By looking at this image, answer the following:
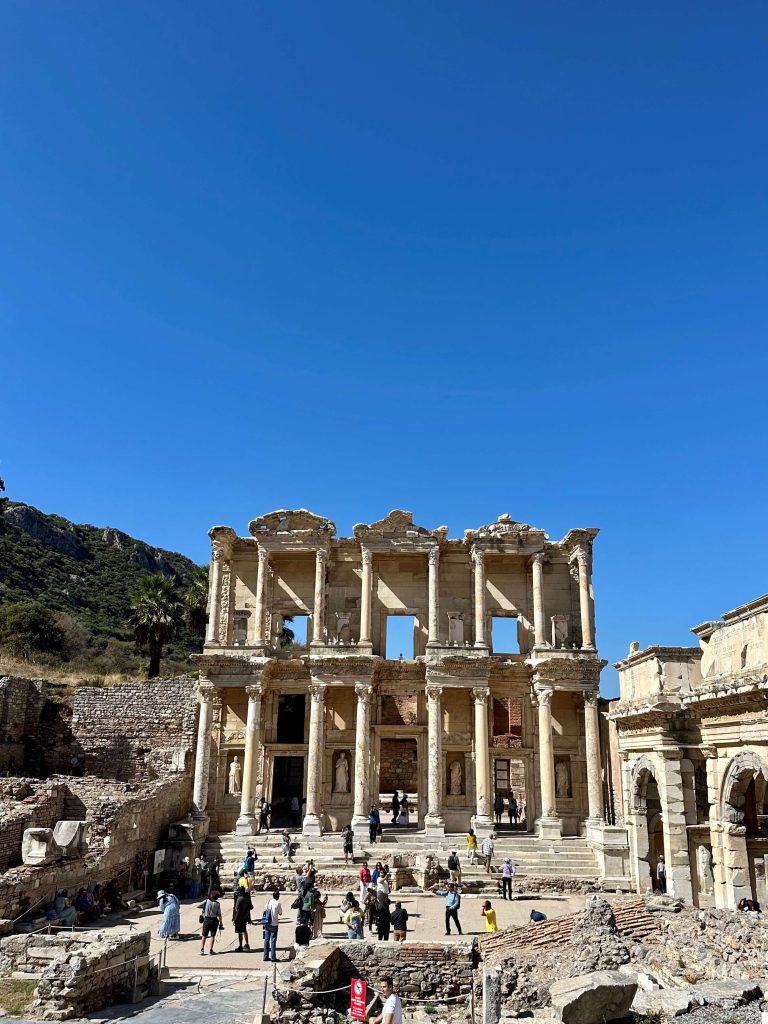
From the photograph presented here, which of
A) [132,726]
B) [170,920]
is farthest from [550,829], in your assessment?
[132,726]

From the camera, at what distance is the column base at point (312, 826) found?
27953 millimetres

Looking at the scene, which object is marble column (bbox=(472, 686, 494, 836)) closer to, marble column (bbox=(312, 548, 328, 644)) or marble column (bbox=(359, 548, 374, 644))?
marble column (bbox=(359, 548, 374, 644))

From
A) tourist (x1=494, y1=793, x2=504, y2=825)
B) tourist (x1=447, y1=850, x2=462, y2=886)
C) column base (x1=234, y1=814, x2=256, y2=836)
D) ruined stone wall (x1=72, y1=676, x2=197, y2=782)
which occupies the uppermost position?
ruined stone wall (x1=72, y1=676, x2=197, y2=782)

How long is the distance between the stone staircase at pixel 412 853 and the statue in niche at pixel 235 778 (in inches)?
97.9

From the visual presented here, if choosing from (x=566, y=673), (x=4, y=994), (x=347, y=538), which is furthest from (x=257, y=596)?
(x=4, y=994)

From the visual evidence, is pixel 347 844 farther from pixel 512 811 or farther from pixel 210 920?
pixel 512 811

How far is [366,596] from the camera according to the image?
31.0m

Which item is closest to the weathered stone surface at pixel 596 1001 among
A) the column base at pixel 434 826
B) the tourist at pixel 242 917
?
the tourist at pixel 242 917

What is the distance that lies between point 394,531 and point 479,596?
4.07m

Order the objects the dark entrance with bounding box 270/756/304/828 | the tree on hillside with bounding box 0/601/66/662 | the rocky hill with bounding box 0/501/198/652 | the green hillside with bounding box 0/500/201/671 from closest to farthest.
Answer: the dark entrance with bounding box 270/756/304/828 → the tree on hillside with bounding box 0/601/66/662 → the green hillside with bounding box 0/500/201/671 → the rocky hill with bounding box 0/501/198/652

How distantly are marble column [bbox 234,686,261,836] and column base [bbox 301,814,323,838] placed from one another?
1804mm

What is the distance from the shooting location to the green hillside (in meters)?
57.4

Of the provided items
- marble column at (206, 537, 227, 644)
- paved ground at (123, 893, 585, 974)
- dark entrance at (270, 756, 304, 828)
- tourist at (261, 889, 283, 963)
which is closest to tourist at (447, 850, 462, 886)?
paved ground at (123, 893, 585, 974)

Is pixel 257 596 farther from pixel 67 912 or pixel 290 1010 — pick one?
pixel 290 1010
